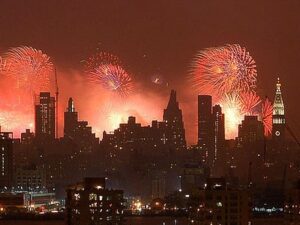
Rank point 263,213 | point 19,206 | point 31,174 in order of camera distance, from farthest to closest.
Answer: point 31,174
point 19,206
point 263,213

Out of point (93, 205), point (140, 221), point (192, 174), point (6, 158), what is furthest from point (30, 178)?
point (93, 205)

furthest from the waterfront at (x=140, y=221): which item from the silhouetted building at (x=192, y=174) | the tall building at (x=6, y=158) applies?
the tall building at (x=6, y=158)

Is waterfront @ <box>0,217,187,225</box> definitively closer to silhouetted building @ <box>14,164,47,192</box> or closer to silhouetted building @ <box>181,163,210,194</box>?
silhouetted building @ <box>181,163,210,194</box>

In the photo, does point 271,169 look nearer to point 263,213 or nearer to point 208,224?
point 263,213

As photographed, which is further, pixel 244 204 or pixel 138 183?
pixel 138 183

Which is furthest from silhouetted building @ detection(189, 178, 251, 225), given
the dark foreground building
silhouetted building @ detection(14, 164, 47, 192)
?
silhouetted building @ detection(14, 164, 47, 192)

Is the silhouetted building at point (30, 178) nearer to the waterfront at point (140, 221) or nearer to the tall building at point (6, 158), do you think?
the tall building at point (6, 158)

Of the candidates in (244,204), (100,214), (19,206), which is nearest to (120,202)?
(100,214)

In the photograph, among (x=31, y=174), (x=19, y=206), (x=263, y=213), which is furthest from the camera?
(x=31, y=174)
